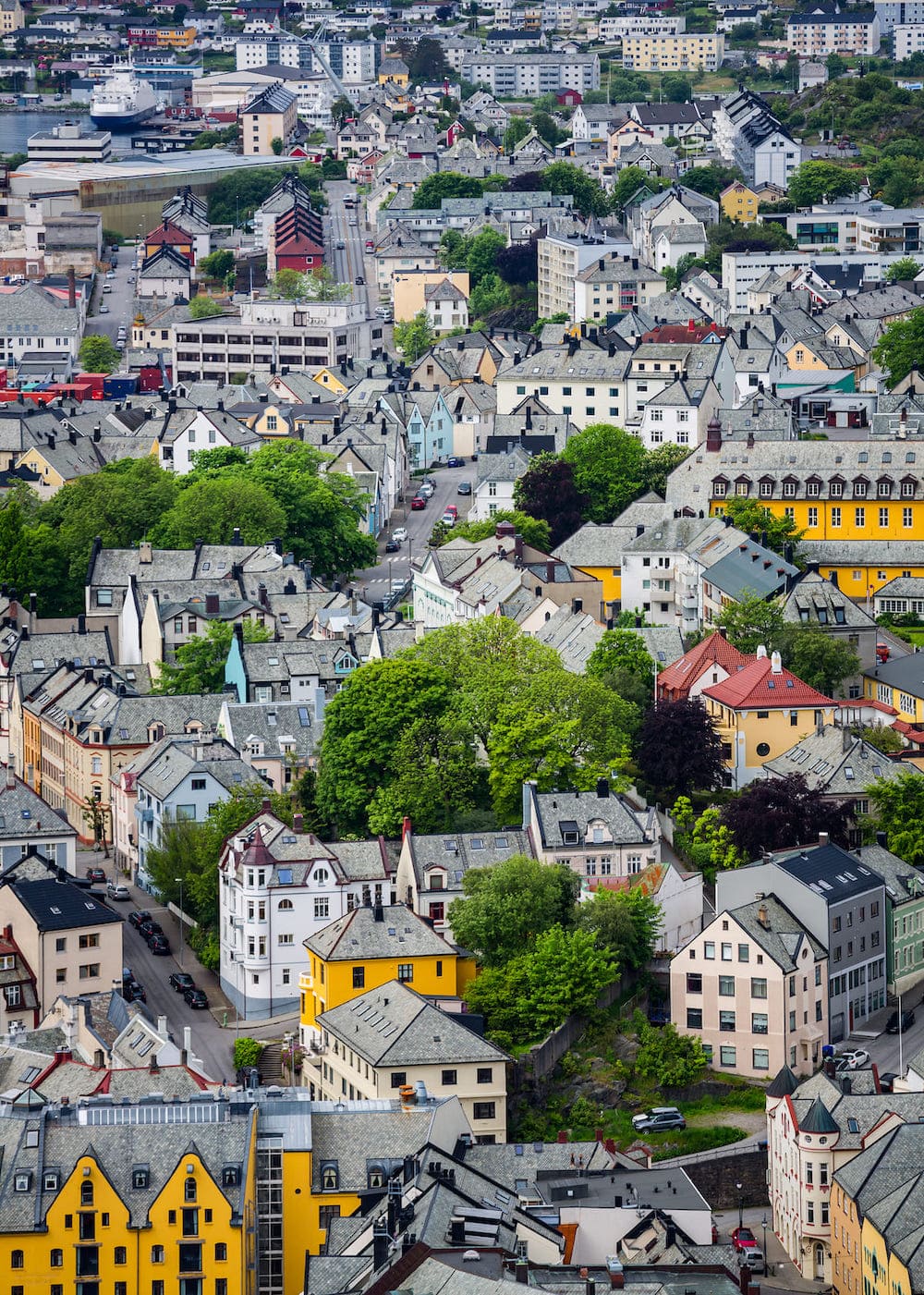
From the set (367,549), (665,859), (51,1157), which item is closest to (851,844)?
(665,859)

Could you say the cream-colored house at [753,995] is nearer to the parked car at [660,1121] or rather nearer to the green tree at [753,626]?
the parked car at [660,1121]

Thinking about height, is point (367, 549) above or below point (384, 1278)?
below

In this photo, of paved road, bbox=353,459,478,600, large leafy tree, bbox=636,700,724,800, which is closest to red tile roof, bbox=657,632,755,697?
large leafy tree, bbox=636,700,724,800

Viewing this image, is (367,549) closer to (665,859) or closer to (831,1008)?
(665,859)

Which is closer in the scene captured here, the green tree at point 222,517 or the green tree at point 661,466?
the green tree at point 661,466

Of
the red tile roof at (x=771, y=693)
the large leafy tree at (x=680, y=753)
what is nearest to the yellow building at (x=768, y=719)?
the red tile roof at (x=771, y=693)

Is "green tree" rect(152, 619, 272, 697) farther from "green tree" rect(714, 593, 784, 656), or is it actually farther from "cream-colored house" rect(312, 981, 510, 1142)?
"cream-colored house" rect(312, 981, 510, 1142)

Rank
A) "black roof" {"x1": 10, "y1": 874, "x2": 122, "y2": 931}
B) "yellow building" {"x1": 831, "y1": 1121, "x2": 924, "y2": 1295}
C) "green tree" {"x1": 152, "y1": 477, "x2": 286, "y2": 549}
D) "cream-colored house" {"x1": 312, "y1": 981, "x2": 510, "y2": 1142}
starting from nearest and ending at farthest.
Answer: "yellow building" {"x1": 831, "y1": 1121, "x2": 924, "y2": 1295} < "cream-colored house" {"x1": 312, "y1": 981, "x2": 510, "y2": 1142} < "black roof" {"x1": 10, "y1": 874, "x2": 122, "y2": 931} < "green tree" {"x1": 152, "y1": 477, "x2": 286, "y2": 549}
